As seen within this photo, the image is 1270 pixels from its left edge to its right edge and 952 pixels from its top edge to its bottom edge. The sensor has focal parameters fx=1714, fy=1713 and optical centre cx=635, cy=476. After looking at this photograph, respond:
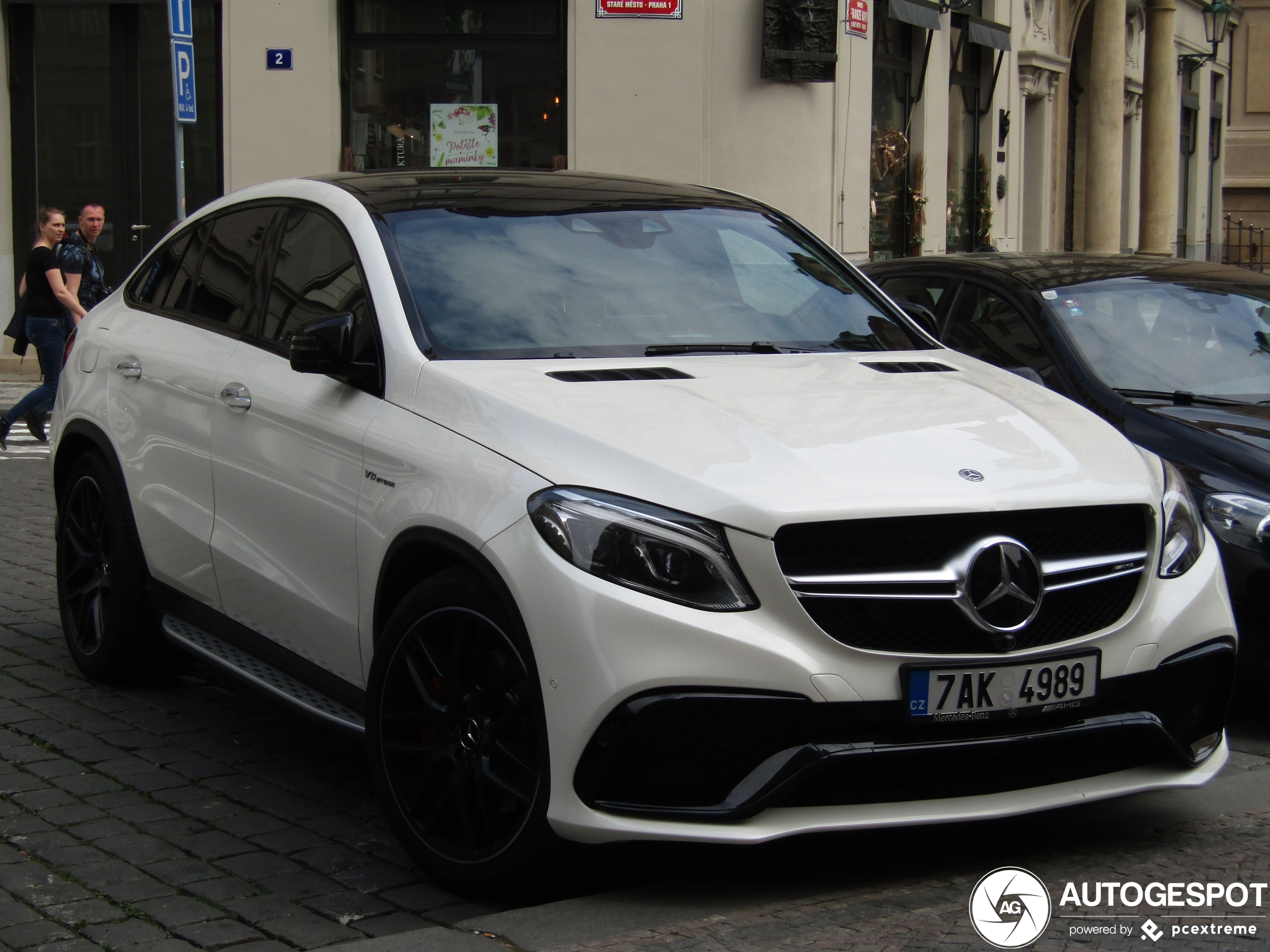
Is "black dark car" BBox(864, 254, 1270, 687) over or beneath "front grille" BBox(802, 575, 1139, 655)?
over

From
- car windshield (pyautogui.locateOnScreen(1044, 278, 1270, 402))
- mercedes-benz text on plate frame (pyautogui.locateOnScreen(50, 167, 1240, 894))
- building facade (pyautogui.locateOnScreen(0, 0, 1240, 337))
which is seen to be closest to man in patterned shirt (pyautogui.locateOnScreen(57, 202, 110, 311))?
building facade (pyautogui.locateOnScreen(0, 0, 1240, 337))

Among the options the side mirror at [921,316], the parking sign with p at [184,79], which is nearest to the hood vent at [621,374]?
the side mirror at [921,316]

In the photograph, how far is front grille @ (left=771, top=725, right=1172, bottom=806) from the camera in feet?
11.8

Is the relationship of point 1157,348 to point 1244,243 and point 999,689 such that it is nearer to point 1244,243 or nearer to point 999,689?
point 999,689

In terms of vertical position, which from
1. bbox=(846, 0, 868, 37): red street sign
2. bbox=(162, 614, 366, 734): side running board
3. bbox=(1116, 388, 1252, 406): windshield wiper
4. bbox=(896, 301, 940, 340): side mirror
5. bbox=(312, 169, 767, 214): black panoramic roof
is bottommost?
bbox=(162, 614, 366, 734): side running board

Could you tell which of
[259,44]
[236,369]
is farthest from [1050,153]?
[236,369]

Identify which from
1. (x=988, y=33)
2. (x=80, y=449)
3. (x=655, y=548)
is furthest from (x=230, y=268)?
(x=988, y=33)

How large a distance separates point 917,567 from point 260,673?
211 cm

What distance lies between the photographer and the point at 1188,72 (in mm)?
35656

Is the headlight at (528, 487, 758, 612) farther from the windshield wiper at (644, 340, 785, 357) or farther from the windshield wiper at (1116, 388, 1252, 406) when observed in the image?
the windshield wiper at (1116, 388, 1252, 406)

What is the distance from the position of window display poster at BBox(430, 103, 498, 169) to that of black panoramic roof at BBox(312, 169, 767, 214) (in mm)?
12449

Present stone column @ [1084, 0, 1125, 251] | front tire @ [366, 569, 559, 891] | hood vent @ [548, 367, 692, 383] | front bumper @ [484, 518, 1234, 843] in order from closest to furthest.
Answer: front bumper @ [484, 518, 1234, 843] < front tire @ [366, 569, 559, 891] < hood vent @ [548, 367, 692, 383] < stone column @ [1084, 0, 1125, 251]

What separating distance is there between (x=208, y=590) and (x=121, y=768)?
58cm

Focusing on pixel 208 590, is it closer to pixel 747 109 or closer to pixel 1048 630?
pixel 1048 630
